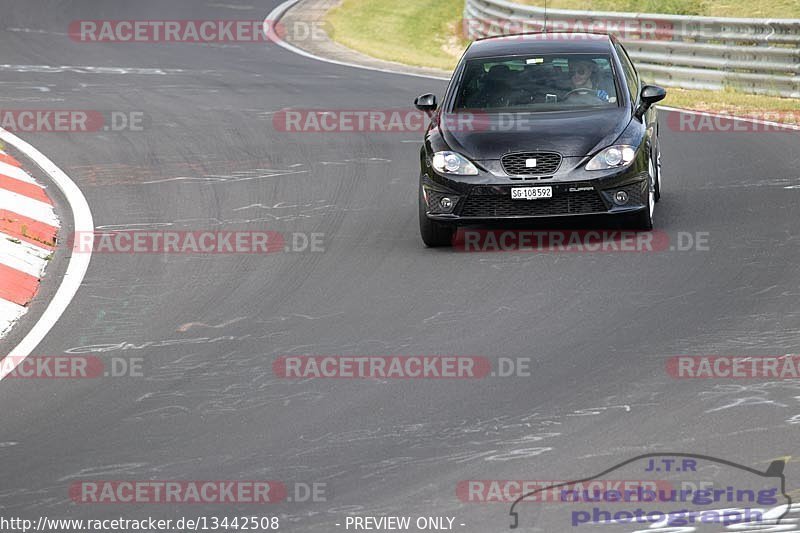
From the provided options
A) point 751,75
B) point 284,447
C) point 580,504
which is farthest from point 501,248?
point 751,75

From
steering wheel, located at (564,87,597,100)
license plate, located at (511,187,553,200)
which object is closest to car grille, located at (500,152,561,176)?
license plate, located at (511,187,553,200)

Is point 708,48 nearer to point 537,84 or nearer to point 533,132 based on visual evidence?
point 537,84

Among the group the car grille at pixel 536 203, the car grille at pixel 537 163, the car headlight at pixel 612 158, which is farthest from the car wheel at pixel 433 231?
the car headlight at pixel 612 158

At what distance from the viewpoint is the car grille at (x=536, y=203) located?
11547 mm

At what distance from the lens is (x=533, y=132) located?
11.8 m

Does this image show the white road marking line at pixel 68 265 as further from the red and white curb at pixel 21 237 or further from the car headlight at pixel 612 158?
the car headlight at pixel 612 158

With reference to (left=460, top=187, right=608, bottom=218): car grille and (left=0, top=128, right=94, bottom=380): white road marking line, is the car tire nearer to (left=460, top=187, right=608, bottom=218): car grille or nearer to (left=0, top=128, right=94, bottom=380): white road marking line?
(left=460, top=187, right=608, bottom=218): car grille

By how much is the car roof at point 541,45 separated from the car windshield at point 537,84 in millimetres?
103

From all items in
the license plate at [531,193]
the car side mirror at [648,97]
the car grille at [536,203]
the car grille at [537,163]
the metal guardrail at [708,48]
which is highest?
the metal guardrail at [708,48]

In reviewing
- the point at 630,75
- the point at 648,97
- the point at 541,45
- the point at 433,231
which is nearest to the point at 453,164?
the point at 433,231

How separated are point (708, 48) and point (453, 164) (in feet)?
37.2

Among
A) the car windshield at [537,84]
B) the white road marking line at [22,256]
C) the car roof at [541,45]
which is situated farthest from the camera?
the car roof at [541,45]

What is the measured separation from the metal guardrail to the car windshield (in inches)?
349

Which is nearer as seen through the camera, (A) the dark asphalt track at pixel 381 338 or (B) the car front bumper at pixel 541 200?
(A) the dark asphalt track at pixel 381 338
